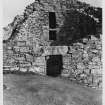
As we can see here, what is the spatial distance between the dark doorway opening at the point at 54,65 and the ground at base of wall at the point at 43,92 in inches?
19.8

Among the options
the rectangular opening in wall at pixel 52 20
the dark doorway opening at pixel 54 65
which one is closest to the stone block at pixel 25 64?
the dark doorway opening at pixel 54 65

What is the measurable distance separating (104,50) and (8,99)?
2.79 metres

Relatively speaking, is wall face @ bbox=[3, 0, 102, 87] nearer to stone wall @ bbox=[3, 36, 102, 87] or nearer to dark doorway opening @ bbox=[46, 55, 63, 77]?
stone wall @ bbox=[3, 36, 102, 87]

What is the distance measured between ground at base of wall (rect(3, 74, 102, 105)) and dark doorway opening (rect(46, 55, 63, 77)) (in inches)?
19.8

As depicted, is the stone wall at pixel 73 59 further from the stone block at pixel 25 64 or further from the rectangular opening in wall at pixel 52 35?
the rectangular opening in wall at pixel 52 35

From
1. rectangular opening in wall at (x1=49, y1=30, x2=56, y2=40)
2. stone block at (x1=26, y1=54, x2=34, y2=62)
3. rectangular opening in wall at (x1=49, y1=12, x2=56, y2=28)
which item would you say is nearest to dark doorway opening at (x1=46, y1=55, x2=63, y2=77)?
stone block at (x1=26, y1=54, x2=34, y2=62)

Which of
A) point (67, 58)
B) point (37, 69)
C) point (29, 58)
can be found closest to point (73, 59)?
point (67, 58)

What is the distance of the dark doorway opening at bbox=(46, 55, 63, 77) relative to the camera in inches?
326

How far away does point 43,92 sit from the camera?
688cm

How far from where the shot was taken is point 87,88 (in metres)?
7.83

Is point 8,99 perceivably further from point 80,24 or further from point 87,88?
point 80,24

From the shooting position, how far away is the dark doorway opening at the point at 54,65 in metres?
8.28

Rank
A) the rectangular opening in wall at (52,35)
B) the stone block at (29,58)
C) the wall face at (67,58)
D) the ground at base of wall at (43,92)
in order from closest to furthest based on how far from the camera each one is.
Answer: the ground at base of wall at (43,92) < the wall face at (67,58) < the stone block at (29,58) < the rectangular opening in wall at (52,35)

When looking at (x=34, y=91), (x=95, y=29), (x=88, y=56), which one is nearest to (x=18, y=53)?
(x=34, y=91)
